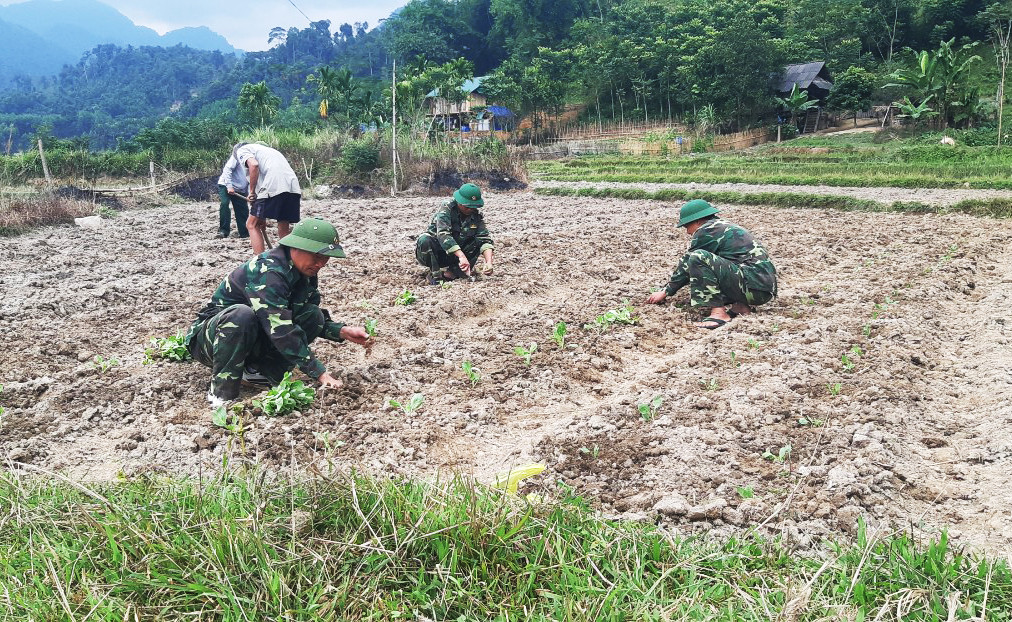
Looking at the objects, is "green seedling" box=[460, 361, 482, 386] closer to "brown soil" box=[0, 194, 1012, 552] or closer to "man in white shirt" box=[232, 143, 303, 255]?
"brown soil" box=[0, 194, 1012, 552]

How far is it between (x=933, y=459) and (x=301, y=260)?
358cm

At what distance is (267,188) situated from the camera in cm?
757

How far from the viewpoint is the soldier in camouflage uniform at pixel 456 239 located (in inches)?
273

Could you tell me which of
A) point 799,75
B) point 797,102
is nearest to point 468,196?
point 797,102

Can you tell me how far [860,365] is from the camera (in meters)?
4.46

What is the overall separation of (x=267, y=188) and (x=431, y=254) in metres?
2.07

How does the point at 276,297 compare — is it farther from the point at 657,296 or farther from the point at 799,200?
the point at 799,200

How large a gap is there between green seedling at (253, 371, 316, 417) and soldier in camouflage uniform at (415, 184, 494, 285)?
3.11 m

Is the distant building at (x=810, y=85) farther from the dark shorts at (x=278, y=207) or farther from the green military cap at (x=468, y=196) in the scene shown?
the dark shorts at (x=278, y=207)

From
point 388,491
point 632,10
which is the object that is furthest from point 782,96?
point 388,491

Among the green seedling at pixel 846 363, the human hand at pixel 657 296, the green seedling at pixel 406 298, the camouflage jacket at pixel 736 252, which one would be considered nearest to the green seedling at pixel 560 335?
the human hand at pixel 657 296

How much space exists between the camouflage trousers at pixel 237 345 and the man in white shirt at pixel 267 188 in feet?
12.2

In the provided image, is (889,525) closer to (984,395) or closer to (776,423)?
(776,423)

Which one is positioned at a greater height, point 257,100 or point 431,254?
point 257,100
